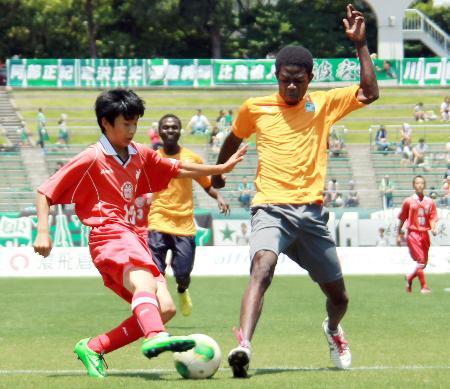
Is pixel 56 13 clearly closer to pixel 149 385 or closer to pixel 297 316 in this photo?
pixel 297 316

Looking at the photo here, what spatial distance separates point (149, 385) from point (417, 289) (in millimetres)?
15628

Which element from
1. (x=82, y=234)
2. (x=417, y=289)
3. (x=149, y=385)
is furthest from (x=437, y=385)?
(x=82, y=234)

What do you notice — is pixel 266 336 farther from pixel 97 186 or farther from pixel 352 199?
pixel 352 199

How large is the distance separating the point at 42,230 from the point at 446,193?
93.7 ft

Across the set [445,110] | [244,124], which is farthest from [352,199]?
[244,124]

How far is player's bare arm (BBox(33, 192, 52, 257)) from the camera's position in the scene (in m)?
8.32

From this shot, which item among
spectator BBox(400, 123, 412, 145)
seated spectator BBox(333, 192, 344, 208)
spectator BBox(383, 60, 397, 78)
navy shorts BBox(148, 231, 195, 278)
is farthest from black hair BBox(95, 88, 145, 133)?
spectator BBox(383, 60, 397, 78)

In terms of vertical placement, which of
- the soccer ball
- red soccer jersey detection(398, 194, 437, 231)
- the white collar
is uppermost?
the white collar

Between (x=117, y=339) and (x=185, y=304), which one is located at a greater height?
(x=117, y=339)

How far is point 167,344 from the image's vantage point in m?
7.88

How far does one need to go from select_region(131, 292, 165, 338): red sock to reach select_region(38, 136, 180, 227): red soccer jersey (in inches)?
26.2

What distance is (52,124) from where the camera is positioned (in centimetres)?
5100

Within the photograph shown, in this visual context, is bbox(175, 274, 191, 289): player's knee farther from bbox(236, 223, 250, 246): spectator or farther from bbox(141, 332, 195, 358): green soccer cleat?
bbox(236, 223, 250, 246): spectator

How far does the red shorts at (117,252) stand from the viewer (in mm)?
8586
